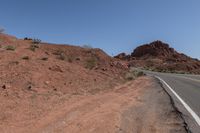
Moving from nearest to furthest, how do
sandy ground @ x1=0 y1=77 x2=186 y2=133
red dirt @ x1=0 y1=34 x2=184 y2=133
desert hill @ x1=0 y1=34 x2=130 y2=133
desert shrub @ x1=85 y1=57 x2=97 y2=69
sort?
sandy ground @ x1=0 y1=77 x2=186 y2=133 → red dirt @ x1=0 y1=34 x2=184 y2=133 → desert hill @ x1=0 y1=34 x2=130 y2=133 → desert shrub @ x1=85 y1=57 x2=97 y2=69

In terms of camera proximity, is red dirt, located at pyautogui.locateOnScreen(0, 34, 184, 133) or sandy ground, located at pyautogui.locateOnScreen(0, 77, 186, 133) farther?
red dirt, located at pyautogui.locateOnScreen(0, 34, 184, 133)

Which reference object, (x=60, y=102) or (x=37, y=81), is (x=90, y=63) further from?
(x=60, y=102)

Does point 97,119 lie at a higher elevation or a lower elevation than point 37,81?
lower

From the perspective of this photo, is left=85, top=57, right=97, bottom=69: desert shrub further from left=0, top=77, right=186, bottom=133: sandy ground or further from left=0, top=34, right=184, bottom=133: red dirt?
left=0, top=77, right=186, bottom=133: sandy ground

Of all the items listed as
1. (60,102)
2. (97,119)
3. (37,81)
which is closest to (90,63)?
(37,81)

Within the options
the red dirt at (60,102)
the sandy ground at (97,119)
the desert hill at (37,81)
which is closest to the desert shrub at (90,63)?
the desert hill at (37,81)

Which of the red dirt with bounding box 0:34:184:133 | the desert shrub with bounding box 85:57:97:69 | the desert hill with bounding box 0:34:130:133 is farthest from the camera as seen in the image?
the desert shrub with bounding box 85:57:97:69

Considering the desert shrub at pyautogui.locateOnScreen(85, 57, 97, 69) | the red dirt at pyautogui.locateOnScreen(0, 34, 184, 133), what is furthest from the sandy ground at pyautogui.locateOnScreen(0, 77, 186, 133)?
the desert shrub at pyautogui.locateOnScreen(85, 57, 97, 69)

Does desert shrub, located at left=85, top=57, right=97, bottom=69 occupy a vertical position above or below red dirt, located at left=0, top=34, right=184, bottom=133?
above

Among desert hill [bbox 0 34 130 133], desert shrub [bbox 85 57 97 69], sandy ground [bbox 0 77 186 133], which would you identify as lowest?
sandy ground [bbox 0 77 186 133]

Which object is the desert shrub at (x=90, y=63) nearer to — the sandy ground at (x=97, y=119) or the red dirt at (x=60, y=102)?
the red dirt at (x=60, y=102)

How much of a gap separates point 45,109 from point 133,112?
291 centimetres

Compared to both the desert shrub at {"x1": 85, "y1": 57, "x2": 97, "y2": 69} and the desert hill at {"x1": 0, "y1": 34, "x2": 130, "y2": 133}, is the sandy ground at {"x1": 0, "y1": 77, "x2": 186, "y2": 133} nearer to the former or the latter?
the desert hill at {"x1": 0, "y1": 34, "x2": 130, "y2": 133}

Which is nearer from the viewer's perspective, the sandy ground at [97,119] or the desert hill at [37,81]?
the sandy ground at [97,119]
